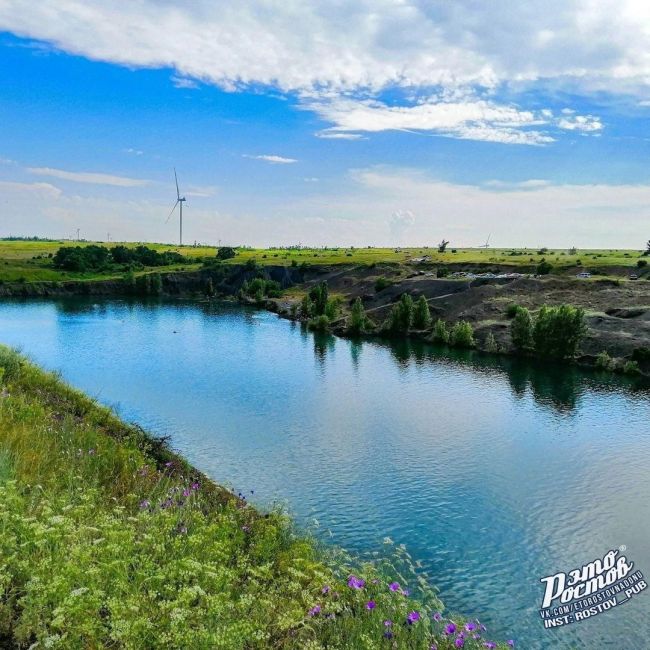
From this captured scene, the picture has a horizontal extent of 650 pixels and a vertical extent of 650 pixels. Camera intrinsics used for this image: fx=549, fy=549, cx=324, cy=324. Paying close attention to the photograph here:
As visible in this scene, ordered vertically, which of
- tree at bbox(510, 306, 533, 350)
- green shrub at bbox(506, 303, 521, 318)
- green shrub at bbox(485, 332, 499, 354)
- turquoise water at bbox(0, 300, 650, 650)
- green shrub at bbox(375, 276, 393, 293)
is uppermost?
green shrub at bbox(375, 276, 393, 293)

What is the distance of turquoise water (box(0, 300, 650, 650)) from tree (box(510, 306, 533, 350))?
5909 mm

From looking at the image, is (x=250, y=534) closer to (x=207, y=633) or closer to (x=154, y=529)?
(x=154, y=529)

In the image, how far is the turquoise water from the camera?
28.7m

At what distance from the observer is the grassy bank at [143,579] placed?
24.1 ft

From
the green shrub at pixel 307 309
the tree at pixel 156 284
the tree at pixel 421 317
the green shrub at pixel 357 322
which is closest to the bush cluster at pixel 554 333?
the tree at pixel 421 317

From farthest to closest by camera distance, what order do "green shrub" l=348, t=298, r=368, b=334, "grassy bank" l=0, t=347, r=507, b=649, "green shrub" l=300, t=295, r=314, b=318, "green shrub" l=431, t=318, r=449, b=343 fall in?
"green shrub" l=300, t=295, r=314, b=318 < "green shrub" l=348, t=298, r=368, b=334 < "green shrub" l=431, t=318, r=449, b=343 < "grassy bank" l=0, t=347, r=507, b=649

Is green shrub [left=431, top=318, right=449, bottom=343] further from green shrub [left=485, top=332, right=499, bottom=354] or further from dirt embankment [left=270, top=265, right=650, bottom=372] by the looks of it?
green shrub [left=485, top=332, right=499, bottom=354]

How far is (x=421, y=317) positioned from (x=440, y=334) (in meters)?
8.77

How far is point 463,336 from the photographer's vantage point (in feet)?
319

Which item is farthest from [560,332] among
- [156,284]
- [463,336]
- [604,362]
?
[156,284]

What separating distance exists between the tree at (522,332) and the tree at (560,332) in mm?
1513

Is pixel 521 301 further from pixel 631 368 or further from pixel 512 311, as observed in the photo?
pixel 631 368

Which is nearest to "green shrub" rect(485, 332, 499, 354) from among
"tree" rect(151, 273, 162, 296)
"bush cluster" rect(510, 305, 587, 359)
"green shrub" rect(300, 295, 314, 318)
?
"bush cluster" rect(510, 305, 587, 359)

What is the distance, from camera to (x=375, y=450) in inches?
1743
